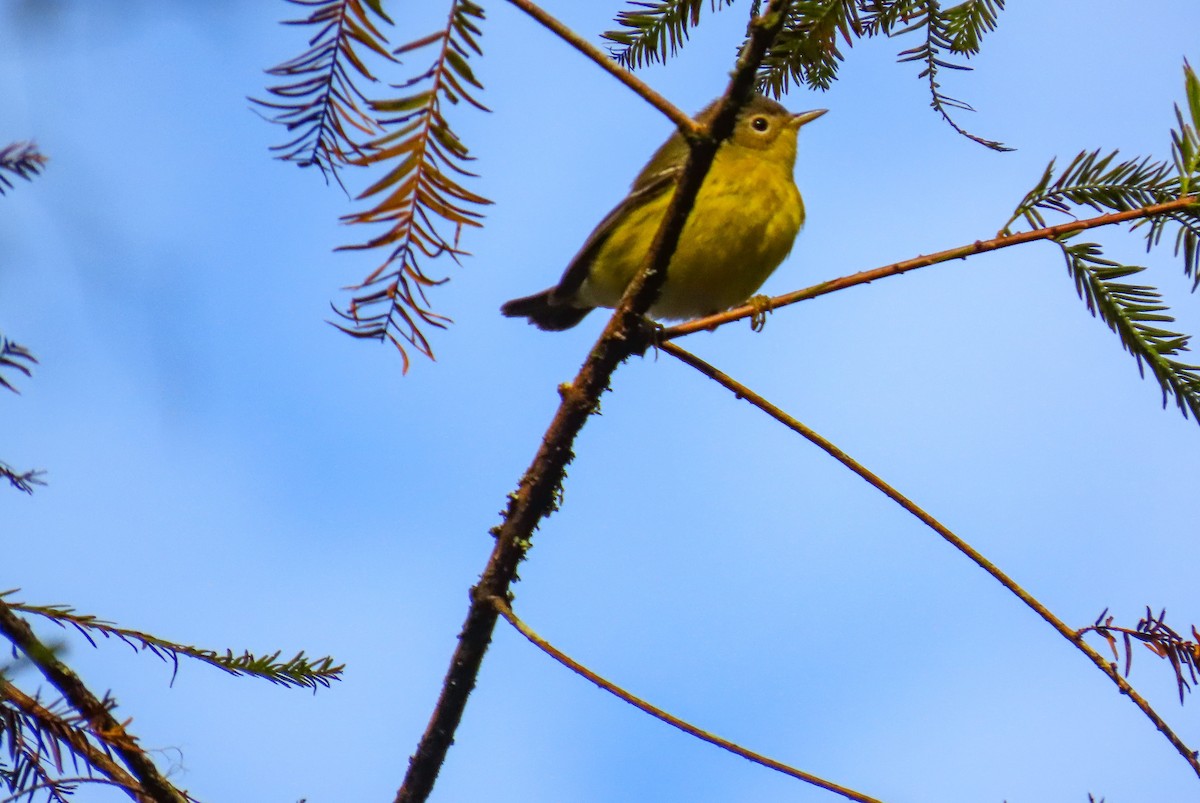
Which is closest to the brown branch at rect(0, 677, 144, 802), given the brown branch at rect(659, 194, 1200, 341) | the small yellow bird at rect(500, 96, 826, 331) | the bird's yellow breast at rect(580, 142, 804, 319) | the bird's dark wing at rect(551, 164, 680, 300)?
the brown branch at rect(659, 194, 1200, 341)

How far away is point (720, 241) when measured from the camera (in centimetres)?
394

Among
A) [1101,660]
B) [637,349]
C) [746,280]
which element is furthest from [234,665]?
[746,280]

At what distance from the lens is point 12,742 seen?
131 centimetres

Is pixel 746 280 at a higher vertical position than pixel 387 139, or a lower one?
higher

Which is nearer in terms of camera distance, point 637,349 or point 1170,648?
point 1170,648

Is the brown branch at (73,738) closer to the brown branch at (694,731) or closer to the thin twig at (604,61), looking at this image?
the brown branch at (694,731)

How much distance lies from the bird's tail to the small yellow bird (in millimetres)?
Answer: 235

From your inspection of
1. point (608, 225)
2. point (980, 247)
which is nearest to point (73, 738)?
point (980, 247)

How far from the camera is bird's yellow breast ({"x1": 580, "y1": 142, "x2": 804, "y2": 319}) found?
12.8 ft

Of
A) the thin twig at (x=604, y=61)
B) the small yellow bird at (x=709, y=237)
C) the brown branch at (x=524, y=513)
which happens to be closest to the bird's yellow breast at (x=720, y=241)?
the small yellow bird at (x=709, y=237)

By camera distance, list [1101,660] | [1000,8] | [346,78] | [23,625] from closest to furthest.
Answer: [346,78] < [23,625] < [1101,660] < [1000,8]

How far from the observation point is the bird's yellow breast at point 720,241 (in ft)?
12.8

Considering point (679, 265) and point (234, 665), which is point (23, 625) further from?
point (679, 265)

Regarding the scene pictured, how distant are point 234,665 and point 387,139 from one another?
938 mm
